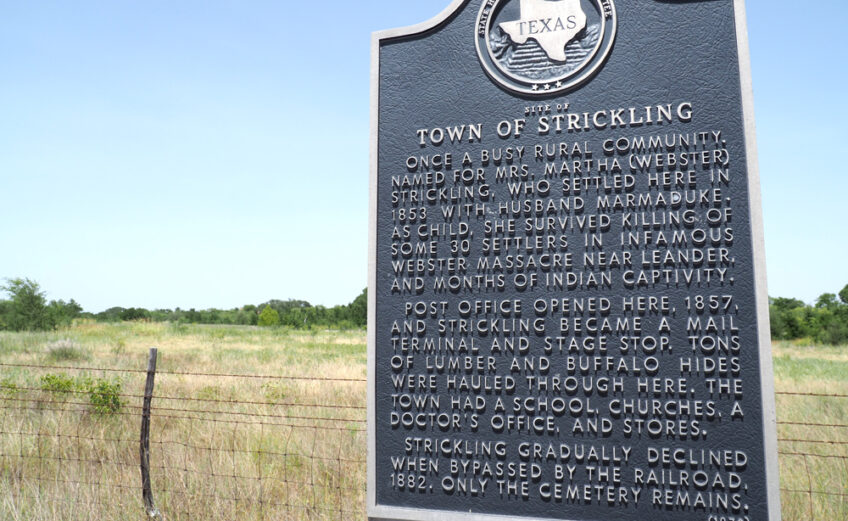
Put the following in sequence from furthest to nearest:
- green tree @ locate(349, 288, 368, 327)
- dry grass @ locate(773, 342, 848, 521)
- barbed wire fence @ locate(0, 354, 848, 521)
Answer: green tree @ locate(349, 288, 368, 327) → barbed wire fence @ locate(0, 354, 848, 521) → dry grass @ locate(773, 342, 848, 521)

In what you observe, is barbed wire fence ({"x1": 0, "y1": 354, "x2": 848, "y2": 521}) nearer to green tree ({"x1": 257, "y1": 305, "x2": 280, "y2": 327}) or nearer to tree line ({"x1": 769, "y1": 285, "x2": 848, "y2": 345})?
tree line ({"x1": 769, "y1": 285, "x2": 848, "y2": 345})

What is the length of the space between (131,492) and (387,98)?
5.36 m

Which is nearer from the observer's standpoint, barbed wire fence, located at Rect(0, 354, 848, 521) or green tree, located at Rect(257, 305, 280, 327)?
barbed wire fence, located at Rect(0, 354, 848, 521)

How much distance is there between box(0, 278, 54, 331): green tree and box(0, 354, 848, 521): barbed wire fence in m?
40.7

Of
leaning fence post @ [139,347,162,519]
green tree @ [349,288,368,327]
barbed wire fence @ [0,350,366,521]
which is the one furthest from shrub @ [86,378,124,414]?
green tree @ [349,288,368,327]

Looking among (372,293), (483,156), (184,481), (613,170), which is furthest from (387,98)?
(184,481)

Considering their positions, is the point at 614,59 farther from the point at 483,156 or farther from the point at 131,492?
the point at 131,492

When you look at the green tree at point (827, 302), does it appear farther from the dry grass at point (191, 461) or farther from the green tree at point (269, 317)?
the green tree at point (269, 317)

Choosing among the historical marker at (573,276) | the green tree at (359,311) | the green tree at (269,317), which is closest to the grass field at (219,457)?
the historical marker at (573,276)

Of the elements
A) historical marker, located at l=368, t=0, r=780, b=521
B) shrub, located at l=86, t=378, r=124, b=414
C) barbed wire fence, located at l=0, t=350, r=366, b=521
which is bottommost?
barbed wire fence, located at l=0, t=350, r=366, b=521

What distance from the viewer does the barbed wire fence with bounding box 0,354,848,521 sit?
6145 mm

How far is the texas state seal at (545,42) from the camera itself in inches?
156

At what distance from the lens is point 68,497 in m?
6.36

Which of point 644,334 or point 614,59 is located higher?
point 614,59
